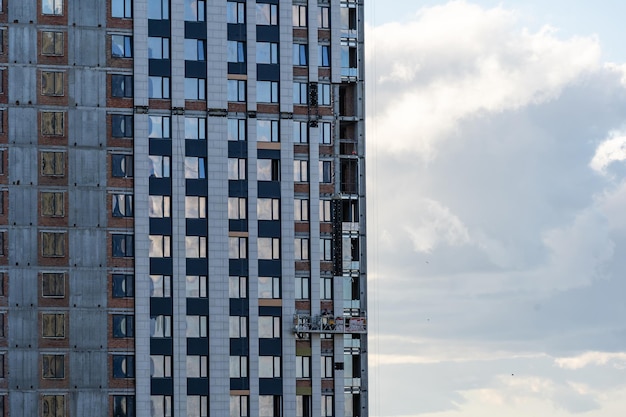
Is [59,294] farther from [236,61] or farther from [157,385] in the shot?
[236,61]

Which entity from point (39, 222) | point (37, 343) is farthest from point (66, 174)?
point (37, 343)

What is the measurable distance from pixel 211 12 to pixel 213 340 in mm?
32948

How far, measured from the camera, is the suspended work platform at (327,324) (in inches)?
6673

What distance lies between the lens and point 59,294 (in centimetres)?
16525

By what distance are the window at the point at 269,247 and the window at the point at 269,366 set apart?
1016cm

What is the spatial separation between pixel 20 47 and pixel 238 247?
2915cm

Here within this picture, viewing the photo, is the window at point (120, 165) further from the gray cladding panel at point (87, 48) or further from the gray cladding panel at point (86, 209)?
the gray cladding panel at point (87, 48)

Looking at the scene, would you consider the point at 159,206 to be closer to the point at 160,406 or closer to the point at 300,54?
the point at 160,406

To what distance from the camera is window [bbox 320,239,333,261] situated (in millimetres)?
172000

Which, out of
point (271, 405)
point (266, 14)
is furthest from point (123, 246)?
point (266, 14)

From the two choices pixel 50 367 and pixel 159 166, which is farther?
pixel 159 166

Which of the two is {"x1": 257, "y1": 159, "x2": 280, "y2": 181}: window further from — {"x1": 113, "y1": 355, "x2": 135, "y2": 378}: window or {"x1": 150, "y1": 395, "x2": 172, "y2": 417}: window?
{"x1": 150, "y1": 395, "x2": 172, "y2": 417}: window

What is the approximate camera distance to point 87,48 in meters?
169

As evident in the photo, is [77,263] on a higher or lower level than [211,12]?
lower
